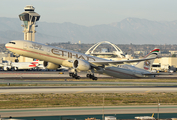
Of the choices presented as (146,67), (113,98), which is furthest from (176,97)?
(146,67)

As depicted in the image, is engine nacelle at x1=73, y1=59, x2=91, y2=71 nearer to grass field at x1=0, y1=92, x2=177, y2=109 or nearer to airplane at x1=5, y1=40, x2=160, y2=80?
airplane at x1=5, y1=40, x2=160, y2=80

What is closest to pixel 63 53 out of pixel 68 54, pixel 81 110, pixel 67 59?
pixel 68 54

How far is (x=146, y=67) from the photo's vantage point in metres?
71.1

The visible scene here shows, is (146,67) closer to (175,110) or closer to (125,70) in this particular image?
(125,70)

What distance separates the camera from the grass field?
3291 centimetres

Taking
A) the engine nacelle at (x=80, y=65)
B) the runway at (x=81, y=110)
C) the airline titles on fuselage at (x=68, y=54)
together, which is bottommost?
the runway at (x=81, y=110)

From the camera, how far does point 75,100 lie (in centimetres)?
3597

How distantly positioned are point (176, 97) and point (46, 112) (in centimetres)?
2156

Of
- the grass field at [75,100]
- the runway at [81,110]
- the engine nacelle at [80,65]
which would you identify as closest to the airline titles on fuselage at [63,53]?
the engine nacelle at [80,65]

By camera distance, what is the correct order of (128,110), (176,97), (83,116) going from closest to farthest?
(83,116)
(128,110)
(176,97)

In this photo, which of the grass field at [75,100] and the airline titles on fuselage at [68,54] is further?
the airline titles on fuselage at [68,54]

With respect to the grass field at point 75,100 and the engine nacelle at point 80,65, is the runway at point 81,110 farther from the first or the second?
the engine nacelle at point 80,65

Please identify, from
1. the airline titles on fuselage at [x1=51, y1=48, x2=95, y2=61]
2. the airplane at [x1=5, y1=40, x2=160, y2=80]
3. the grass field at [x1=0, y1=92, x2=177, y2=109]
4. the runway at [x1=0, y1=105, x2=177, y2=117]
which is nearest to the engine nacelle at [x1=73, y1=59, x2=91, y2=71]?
the airplane at [x1=5, y1=40, x2=160, y2=80]

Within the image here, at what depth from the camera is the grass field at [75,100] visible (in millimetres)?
32906
